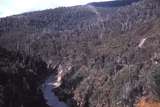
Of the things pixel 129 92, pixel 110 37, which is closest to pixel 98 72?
pixel 129 92

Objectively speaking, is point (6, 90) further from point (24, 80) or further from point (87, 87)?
point (87, 87)

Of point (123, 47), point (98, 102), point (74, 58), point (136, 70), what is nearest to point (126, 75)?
point (136, 70)

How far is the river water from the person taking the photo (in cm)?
11819

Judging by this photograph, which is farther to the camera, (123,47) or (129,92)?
(123,47)

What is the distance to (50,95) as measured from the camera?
436ft

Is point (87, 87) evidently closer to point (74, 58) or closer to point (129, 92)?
point (129, 92)

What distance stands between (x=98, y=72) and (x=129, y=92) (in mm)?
37759

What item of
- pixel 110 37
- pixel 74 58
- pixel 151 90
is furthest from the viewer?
pixel 110 37

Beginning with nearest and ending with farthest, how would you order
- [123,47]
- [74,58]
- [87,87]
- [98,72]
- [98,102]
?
1. [98,102]
2. [87,87]
3. [98,72]
4. [123,47]
5. [74,58]

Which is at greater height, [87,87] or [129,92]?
[129,92]

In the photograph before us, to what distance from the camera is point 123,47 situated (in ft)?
477

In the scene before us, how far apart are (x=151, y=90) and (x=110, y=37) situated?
107 m

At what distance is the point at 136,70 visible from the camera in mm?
103562

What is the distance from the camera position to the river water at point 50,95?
11819 cm
